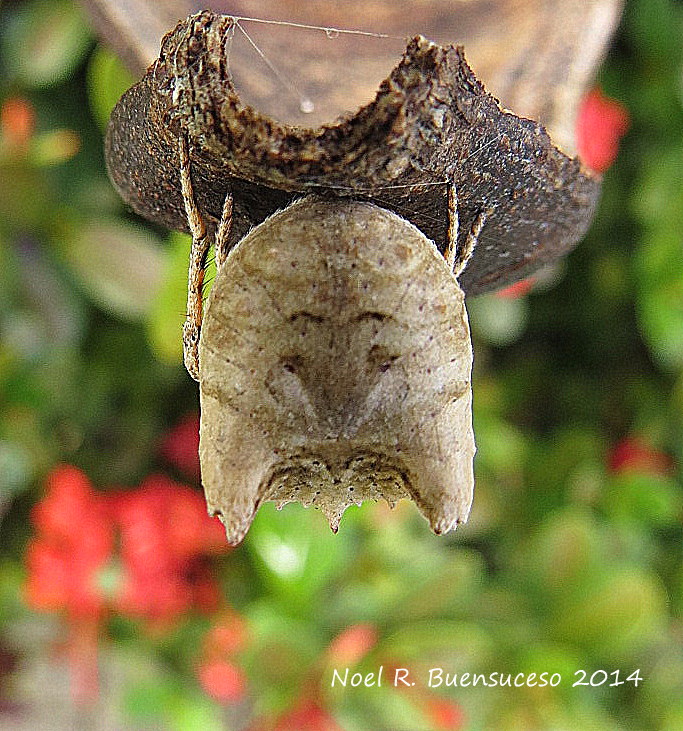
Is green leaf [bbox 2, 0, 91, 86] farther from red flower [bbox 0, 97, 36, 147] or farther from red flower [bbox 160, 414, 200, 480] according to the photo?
red flower [bbox 160, 414, 200, 480]

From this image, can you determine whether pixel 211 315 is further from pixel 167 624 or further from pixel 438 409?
pixel 167 624

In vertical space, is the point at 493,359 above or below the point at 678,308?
above

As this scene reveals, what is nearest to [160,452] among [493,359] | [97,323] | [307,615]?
[97,323]

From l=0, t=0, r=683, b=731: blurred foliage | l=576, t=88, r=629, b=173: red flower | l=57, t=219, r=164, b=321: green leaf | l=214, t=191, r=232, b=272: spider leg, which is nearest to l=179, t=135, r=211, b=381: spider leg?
l=214, t=191, r=232, b=272: spider leg

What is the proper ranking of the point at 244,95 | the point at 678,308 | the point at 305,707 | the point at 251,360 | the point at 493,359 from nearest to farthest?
the point at 251,360 → the point at 244,95 → the point at 305,707 → the point at 678,308 → the point at 493,359

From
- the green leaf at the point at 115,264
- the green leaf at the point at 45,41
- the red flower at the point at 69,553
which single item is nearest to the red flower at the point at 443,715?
the red flower at the point at 69,553

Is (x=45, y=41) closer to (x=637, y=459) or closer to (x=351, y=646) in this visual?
(x=351, y=646)

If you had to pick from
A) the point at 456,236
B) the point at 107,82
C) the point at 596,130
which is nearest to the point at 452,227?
the point at 456,236

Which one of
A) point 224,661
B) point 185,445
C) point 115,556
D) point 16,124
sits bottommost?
point 224,661
